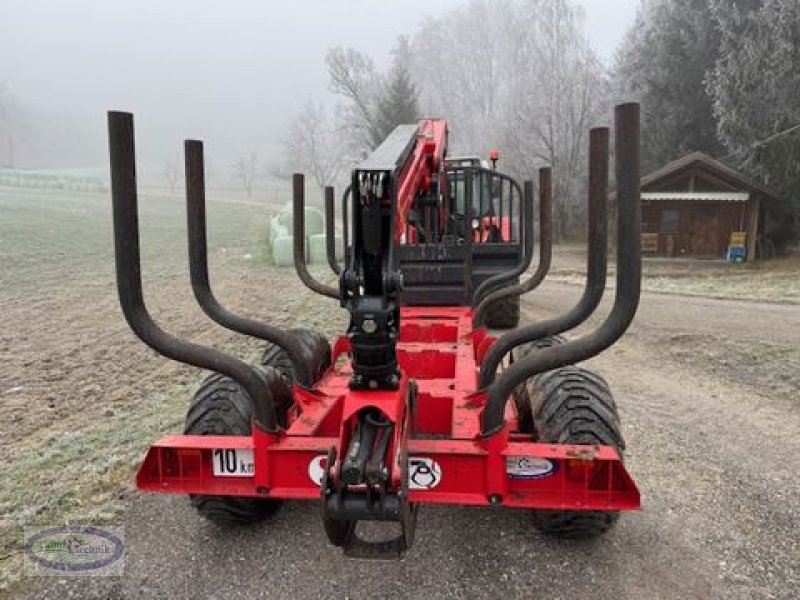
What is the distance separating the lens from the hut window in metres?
21.6

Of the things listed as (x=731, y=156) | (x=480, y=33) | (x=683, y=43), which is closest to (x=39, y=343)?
(x=731, y=156)

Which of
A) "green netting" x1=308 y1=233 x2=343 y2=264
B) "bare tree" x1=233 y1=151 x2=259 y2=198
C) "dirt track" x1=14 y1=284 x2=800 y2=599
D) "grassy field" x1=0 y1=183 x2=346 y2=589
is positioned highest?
"bare tree" x1=233 y1=151 x2=259 y2=198

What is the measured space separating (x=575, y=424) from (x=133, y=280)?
87.8 inches

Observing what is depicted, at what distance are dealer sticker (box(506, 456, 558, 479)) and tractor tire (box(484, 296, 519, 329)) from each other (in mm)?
6584

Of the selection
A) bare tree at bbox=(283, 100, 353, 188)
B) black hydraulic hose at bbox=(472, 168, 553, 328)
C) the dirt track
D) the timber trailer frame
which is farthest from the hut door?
bare tree at bbox=(283, 100, 353, 188)

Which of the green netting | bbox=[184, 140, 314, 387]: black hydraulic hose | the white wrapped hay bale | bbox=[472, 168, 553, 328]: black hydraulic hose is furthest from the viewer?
the white wrapped hay bale

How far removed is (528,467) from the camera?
3061mm

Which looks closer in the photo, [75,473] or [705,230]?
[75,473]

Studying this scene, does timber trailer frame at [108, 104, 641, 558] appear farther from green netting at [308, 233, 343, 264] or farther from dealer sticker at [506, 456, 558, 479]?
green netting at [308, 233, 343, 264]

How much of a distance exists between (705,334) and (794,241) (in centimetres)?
1474

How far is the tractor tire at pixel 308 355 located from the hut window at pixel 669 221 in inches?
764

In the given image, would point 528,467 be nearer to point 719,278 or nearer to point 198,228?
point 198,228

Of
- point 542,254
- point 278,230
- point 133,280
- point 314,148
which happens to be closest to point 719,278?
point 278,230

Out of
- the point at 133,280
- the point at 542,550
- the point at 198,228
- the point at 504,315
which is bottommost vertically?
the point at 542,550
